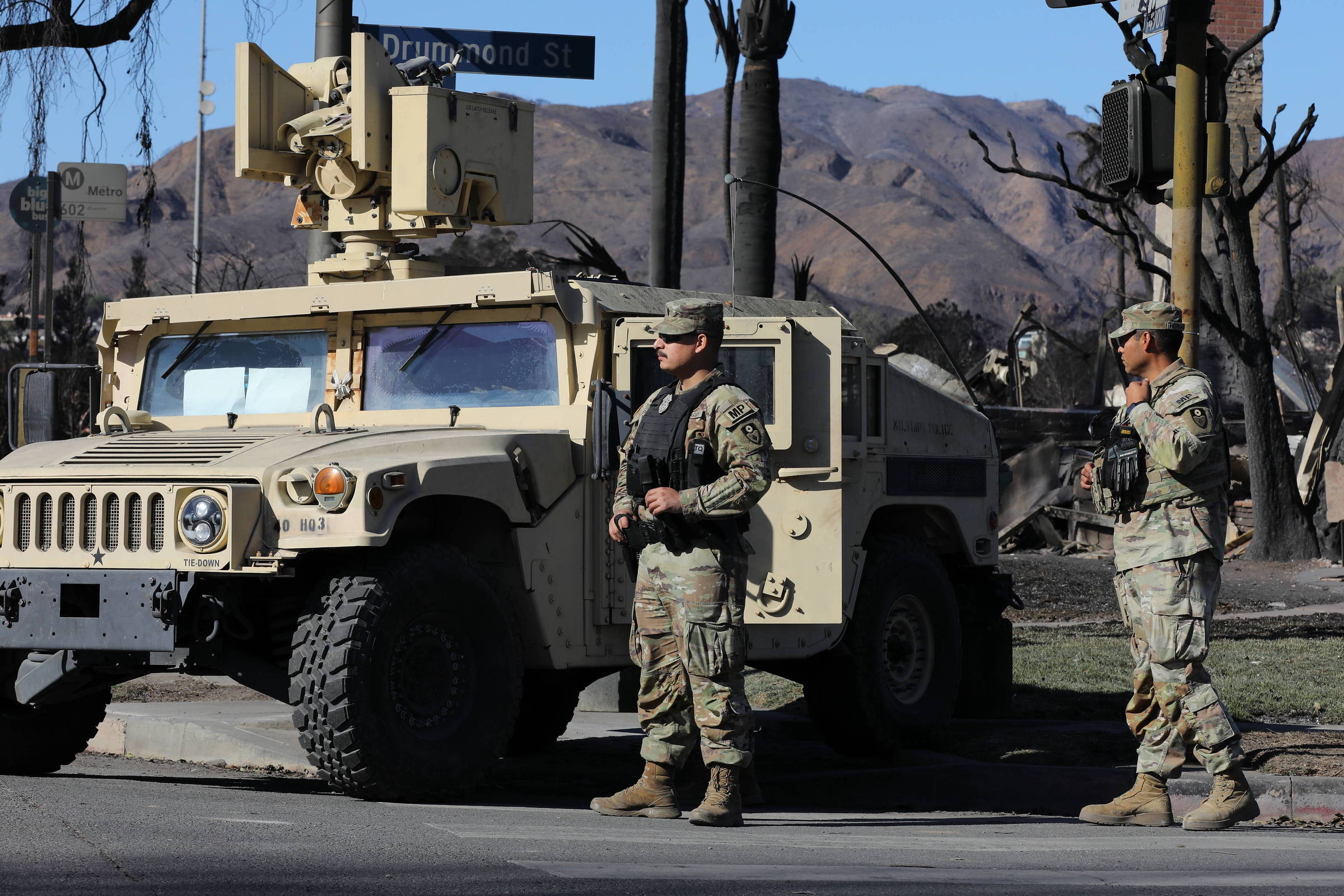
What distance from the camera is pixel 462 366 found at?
24.4 feet

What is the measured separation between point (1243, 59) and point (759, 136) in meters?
24.0

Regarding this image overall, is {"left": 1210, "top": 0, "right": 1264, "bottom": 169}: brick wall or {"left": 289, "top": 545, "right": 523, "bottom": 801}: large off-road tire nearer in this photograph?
{"left": 289, "top": 545, "right": 523, "bottom": 801}: large off-road tire

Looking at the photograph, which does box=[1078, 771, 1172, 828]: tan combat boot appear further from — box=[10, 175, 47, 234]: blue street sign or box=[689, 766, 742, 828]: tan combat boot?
box=[10, 175, 47, 234]: blue street sign

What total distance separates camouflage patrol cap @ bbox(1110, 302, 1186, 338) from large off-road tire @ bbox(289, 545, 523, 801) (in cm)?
246

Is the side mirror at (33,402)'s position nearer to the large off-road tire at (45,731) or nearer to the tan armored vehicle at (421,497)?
the tan armored vehicle at (421,497)

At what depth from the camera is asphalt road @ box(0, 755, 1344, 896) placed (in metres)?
4.66

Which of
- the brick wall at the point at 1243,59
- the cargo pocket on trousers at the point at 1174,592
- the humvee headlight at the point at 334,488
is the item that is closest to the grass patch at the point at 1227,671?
the cargo pocket on trousers at the point at 1174,592

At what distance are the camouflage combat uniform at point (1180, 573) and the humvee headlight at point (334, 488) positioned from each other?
2.68 metres

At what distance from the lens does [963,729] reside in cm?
870

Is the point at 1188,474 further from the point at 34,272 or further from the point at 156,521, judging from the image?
the point at 34,272

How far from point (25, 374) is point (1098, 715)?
5.40 meters

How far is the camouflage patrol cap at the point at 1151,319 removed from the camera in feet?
21.1

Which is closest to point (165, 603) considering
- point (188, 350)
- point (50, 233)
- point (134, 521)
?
point (134, 521)

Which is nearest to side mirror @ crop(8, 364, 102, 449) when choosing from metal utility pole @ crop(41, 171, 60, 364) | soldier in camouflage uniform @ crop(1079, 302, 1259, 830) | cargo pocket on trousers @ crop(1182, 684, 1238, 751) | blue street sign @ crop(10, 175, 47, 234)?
soldier in camouflage uniform @ crop(1079, 302, 1259, 830)
